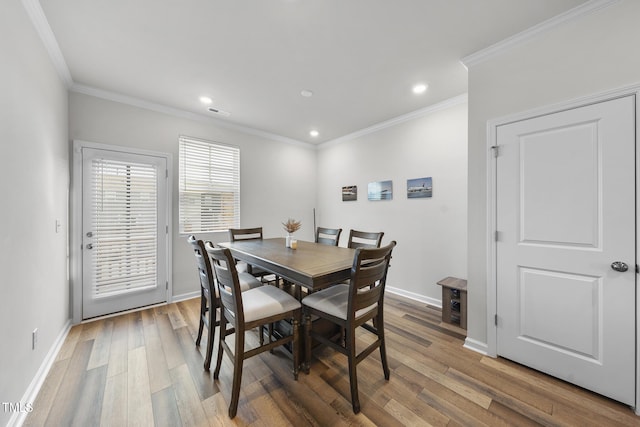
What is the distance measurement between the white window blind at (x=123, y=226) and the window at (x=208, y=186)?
409mm

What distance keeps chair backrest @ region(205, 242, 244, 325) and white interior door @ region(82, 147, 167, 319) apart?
2060 mm

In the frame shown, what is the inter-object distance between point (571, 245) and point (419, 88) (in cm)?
217

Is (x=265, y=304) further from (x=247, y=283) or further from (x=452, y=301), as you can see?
(x=452, y=301)

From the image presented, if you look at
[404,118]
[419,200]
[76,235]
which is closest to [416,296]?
[419,200]

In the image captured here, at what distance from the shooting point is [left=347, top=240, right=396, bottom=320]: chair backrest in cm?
149

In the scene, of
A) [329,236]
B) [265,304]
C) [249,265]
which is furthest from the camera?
[329,236]

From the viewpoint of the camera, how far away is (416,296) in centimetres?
348

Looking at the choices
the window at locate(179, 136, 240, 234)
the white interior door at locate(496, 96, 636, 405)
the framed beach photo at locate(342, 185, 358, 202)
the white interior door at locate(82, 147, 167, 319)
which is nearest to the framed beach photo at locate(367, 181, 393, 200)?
the framed beach photo at locate(342, 185, 358, 202)

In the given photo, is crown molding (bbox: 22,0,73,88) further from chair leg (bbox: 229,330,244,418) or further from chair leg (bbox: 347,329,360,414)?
chair leg (bbox: 347,329,360,414)

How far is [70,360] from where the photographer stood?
6.75ft

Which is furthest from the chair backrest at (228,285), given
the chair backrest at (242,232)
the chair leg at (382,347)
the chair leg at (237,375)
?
the chair backrest at (242,232)

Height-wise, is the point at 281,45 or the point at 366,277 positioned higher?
the point at 281,45

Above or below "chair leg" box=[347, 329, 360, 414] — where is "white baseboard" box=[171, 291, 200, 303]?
below

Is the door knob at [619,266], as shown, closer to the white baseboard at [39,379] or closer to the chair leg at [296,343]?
the chair leg at [296,343]
